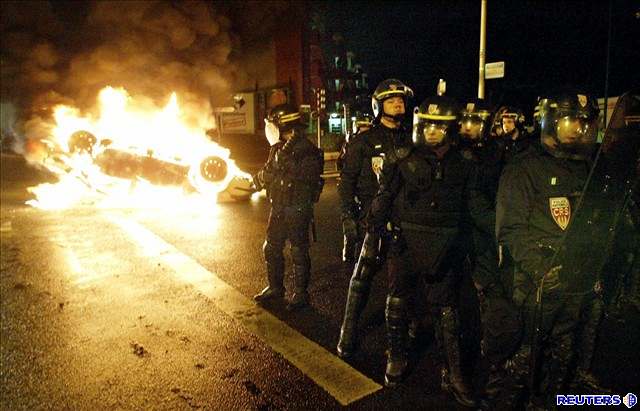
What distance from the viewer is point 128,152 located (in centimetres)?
1127

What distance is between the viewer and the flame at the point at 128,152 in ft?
37.3

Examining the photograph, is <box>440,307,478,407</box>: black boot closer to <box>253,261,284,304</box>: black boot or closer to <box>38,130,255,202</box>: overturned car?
<box>253,261,284,304</box>: black boot

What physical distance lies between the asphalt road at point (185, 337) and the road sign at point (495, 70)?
612cm

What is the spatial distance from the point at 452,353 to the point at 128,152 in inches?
390

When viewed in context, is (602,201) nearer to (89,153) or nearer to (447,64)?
(89,153)

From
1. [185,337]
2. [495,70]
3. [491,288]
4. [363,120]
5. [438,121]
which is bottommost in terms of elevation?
[185,337]

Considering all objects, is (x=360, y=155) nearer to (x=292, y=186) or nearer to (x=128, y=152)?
(x=292, y=186)

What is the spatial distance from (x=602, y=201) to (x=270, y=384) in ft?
7.99

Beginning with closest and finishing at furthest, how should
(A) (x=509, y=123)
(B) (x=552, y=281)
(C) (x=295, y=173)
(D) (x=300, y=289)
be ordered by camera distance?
(B) (x=552, y=281)
(C) (x=295, y=173)
(D) (x=300, y=289)
(A) (x=509, y=123)

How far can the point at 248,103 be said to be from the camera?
84.3ft

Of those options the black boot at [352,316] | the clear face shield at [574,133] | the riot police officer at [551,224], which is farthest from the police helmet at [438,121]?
the black boot at [352,316]

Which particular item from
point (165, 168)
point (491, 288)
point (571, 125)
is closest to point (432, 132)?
point (571, 125)

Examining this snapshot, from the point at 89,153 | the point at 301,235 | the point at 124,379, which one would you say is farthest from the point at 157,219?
the point at 124,379

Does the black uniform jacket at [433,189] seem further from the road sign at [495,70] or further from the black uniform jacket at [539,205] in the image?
the road sign at [495,70]
